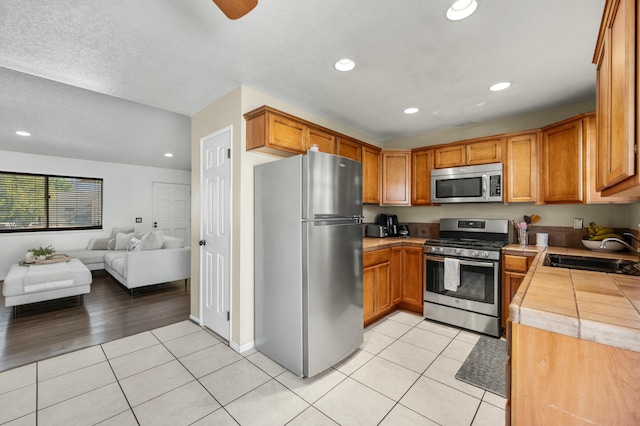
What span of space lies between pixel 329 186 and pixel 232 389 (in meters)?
1.72

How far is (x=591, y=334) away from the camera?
34.9 inches

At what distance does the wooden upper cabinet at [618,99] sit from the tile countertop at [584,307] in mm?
458

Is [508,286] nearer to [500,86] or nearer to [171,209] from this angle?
[500,86]

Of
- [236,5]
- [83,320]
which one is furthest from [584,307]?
[83,320]

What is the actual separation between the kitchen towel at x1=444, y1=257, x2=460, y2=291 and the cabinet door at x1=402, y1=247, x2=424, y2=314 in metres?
0.33

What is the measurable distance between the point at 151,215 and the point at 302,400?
6829 mm

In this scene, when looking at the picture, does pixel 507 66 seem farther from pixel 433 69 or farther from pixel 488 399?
pixel 488 399

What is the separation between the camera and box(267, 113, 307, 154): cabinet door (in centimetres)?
241

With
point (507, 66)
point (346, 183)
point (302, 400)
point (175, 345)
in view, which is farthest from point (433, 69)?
point (175, 345)

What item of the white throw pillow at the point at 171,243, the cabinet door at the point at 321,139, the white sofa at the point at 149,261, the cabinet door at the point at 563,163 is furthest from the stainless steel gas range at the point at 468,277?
the white throw pillow at the point at 171,243

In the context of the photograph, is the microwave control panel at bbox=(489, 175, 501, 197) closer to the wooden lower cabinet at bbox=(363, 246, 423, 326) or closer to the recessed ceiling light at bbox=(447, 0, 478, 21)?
the wooden lower cabinet at bbox=(363, 246, 423, 326)

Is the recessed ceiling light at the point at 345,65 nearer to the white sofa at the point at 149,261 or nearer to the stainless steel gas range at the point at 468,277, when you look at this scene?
the stainless steel gas range at the point at 468,277

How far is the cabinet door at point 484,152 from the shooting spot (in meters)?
3.17

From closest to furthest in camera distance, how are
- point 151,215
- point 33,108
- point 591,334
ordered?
point 591,334 → point 33,108 → point 151,215
